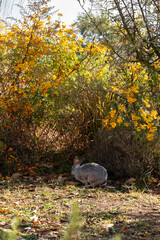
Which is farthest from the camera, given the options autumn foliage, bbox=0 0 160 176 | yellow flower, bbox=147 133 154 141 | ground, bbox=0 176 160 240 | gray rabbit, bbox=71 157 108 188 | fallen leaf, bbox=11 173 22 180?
autumn foliage, bbox=0 0 160 176

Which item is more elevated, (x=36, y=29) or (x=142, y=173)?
(x=36, y=29)

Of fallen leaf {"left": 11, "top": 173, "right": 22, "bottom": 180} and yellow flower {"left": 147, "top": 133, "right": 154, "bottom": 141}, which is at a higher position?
yellow flower {"left": 147, "top": 133, "right": 154, "bottom": 141}

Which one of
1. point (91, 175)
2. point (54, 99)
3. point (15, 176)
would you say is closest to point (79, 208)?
point (91, 175)

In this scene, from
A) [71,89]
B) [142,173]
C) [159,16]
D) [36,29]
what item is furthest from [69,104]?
[159,16]

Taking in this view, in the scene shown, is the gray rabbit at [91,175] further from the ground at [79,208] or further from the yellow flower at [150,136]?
the yellow flower at [150,136]

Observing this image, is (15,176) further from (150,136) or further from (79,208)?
(150,136)

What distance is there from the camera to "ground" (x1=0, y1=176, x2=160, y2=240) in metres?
2.52

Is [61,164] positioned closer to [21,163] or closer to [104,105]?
[21,163]

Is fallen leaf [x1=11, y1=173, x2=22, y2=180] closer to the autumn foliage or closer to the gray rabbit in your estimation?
the autumn foliage

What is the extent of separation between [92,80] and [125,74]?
793 mm

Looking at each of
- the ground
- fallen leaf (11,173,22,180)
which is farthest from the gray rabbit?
fallen leaf (11,173,22,180)

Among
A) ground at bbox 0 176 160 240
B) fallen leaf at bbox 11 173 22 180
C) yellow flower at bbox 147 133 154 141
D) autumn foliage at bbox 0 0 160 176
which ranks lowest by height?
ground at bbox 0 176 160 240

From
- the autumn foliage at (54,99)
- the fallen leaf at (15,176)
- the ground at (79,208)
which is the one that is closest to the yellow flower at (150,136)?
the autumn foliage at (54,99)

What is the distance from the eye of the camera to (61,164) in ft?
17.1
